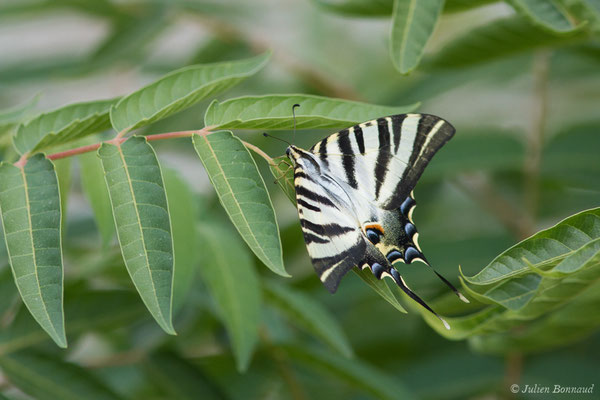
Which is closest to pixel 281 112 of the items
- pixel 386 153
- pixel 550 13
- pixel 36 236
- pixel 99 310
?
pixel 386 153

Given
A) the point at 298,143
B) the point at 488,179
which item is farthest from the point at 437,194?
the point at 298,143

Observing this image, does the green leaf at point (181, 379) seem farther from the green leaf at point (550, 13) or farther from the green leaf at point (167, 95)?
the green leaf at point (550, 13)

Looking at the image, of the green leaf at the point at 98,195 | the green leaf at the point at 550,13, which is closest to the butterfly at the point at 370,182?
the green leaf at the point at 550,13

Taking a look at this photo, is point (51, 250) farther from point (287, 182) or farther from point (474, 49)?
point (474, 49)

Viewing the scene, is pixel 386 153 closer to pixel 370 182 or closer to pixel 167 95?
pixel 370 182

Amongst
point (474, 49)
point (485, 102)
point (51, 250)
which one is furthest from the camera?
point (485, 102)

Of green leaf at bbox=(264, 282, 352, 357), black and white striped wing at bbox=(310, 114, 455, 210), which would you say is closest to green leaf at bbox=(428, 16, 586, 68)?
black and white striped wing at bbox=(310, 114, 455, 210)

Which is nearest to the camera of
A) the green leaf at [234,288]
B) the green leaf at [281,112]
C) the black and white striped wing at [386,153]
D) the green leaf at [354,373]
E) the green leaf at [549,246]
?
the green leaf at [549,246]
